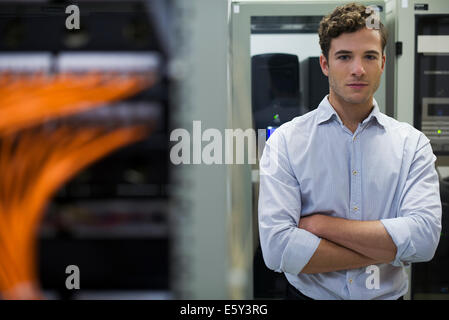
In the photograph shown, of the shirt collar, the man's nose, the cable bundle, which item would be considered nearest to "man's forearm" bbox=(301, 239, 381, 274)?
the shirt collar

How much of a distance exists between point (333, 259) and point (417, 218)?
25 centimetres

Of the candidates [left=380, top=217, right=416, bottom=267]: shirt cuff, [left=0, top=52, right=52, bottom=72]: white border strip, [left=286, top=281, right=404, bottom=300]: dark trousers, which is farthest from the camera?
[left=0, top=52, right=52, bottom=72]: white border strip

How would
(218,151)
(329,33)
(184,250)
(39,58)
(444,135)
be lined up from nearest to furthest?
(184,250), (218,151), (329,33), (444,135), (39,58)

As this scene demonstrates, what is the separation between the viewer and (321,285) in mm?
1046

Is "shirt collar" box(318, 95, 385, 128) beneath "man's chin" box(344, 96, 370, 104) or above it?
beneath

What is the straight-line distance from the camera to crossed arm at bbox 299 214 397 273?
98 centimetres

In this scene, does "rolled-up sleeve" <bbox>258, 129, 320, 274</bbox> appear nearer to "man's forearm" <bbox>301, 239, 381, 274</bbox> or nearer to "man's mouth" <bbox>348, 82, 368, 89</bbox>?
"man's forearm" <bbox>301, 239, 381, 274</bbox>

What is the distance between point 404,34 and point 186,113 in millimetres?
1094

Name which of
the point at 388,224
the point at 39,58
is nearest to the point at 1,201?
the point at 39,58

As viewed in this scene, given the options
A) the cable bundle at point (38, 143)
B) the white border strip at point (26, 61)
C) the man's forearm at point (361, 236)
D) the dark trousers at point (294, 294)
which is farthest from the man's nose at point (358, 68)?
the white border strip at point (26, 61)

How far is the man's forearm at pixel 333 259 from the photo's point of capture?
98cm

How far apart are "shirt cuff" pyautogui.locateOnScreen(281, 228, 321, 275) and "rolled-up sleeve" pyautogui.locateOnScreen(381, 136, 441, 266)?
0.20 m

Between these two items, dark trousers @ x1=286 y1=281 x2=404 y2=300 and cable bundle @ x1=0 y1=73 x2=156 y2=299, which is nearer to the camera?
dark trousers @ x1=286 y1=281 x2=404 y2=300
